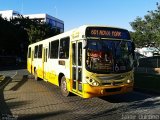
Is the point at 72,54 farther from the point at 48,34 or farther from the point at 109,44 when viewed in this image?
the point at 48,34

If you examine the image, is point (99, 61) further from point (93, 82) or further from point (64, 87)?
point (64, 87)

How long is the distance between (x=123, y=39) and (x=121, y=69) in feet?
4.09

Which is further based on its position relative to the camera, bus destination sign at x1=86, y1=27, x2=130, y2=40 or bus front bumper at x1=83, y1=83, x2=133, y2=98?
bus destination sign at x1=86, y1=27, x2=130, y2=40

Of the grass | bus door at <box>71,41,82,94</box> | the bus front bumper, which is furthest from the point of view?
the grass

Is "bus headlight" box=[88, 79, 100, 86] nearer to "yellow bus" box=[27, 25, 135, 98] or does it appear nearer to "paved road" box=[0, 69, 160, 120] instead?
"yellow bus" box=[27, 25, 135, 98]

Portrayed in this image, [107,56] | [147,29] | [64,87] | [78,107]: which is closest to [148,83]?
[64,87]

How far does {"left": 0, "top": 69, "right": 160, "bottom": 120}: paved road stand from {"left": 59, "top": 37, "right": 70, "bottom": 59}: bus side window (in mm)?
1866

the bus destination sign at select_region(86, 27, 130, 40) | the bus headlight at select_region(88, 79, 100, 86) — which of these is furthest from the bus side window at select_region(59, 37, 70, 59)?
the bus headlight at select_region(88, 79, 100, 86)

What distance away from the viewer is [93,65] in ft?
40.4

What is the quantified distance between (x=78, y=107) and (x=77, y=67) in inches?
67.8

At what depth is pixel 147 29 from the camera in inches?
1839

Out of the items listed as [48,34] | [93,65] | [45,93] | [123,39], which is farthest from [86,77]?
[48,34]

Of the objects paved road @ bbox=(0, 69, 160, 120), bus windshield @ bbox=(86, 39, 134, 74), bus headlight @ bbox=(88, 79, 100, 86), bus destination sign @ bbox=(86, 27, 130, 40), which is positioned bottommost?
paved road @ bbox=(0, 69, 160, 120)

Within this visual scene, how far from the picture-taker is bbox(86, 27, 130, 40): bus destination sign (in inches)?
496
